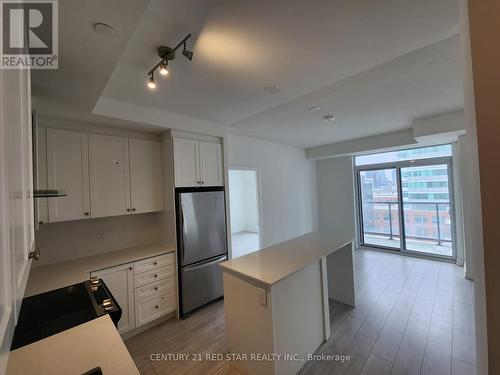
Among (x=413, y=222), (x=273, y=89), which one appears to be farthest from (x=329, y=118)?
(x=413, y=222)

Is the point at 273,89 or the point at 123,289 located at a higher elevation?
the point at 273,89

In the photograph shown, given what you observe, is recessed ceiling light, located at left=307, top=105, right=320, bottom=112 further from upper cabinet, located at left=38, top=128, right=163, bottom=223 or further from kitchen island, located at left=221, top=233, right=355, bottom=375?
upper cabinet, located at left=38, top=128, right=163, bottom=223

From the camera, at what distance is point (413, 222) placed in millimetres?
4695

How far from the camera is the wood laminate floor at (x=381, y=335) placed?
187 cm

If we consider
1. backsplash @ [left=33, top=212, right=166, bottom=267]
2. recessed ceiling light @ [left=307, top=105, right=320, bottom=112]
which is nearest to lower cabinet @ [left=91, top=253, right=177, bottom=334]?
backsplash @ [left=33, top=212, right=166, bottom=267]

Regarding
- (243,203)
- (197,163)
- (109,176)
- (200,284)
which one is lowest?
(200,284)

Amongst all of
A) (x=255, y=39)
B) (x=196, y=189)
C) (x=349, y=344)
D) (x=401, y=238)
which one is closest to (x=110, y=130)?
(x=196, y=189)

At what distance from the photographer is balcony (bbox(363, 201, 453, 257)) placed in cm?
434

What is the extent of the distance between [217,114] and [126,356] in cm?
252

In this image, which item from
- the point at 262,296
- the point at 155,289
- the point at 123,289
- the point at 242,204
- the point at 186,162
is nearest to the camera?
the point at 262,296

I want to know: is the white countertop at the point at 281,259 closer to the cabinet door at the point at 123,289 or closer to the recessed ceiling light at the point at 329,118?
the cabinet door at the point at 123,289

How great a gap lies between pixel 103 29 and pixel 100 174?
180 centimetres

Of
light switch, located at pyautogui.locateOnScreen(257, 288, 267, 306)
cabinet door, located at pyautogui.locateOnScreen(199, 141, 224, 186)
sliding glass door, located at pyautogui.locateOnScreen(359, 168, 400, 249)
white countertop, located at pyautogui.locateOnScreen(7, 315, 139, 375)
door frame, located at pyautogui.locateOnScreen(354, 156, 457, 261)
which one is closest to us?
white countertop, located at pyautogui.locateOnScreen(7, 315, 139, 375)

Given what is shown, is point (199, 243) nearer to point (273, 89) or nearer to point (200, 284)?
point (200, 284)
